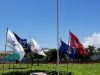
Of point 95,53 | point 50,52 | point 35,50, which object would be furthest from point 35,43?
point 95,53

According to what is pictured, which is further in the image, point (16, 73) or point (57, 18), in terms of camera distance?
point (16, 73)

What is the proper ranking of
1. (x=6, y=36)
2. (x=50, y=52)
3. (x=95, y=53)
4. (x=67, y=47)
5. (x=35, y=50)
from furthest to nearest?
1. (x=95, y=53)
2. (x=50, y=52)
3. (x=35, y=50)
4. (x=67, y=47)
5. (x=6, y=36)

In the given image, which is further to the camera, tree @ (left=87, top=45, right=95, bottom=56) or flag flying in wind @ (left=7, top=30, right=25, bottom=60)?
tree @ (left=87, top=45, right=95, bottom=56)

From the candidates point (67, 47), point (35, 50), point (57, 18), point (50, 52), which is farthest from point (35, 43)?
point (50, 52)

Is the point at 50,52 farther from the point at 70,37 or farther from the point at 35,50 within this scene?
the point at 70,37

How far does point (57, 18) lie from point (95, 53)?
139m

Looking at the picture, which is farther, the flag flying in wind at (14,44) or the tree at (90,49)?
the tree at (90,49)

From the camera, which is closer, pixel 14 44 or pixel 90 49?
pixel 14 44

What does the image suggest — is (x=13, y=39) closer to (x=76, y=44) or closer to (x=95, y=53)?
(x=76, y=44)

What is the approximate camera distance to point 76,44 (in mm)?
34500

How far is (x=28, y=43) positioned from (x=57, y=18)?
29168 mm

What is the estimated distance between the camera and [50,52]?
12562 centimetres

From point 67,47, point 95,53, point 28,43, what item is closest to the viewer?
point 67,47

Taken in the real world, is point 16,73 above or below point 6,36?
below
